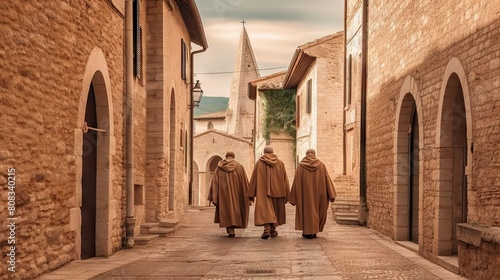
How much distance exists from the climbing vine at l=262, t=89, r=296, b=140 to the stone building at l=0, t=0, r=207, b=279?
17346 mm

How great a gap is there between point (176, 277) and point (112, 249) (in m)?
2.59

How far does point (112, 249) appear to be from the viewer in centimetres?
1009

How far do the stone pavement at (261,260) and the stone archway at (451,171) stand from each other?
491 millimetres

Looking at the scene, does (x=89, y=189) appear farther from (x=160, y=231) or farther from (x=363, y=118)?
(x=363, y=118)

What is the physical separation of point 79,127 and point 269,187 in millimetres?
5409

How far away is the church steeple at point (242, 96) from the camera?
70062mm

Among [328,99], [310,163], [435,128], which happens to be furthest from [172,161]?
[328,99]

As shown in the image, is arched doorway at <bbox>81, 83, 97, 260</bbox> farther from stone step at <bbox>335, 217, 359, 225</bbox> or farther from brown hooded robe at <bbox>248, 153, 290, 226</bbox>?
stone step at <bbox>335, 217, 359, 225</bbox>

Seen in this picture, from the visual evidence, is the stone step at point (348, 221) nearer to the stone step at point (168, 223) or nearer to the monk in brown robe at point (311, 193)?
the monk in brown robe at point (311, 193)

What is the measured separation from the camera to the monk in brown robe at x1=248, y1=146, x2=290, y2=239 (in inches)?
518

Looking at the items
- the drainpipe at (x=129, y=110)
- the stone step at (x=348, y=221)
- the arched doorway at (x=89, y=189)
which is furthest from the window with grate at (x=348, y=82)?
the arched doorway at (x=89, y=189)

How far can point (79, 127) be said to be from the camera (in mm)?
8641

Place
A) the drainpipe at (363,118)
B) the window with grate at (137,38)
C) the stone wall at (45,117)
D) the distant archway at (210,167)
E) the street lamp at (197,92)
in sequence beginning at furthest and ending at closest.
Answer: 1. the distant archway at (210,167)
2. the street lamp at (197,92)
3. the drainpipe at (363,118)
4. the window with grate at (137,38)
5. the stone wall at (45,117)

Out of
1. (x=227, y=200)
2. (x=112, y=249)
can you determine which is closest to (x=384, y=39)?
(x=227, y=200)
